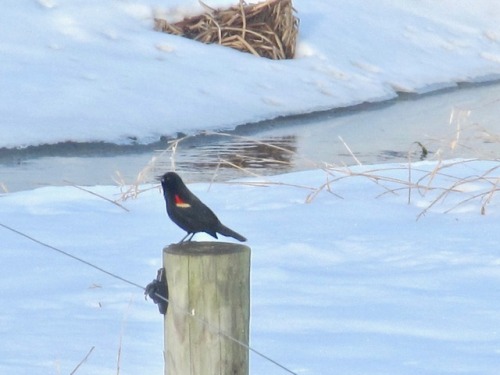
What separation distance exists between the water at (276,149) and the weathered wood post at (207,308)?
13.7 feet

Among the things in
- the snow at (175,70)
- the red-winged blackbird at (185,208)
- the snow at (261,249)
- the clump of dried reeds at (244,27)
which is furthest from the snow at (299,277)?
the clump of dried reeds at (244,27)

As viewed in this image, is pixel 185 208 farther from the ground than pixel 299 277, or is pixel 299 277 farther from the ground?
pixel 185 208

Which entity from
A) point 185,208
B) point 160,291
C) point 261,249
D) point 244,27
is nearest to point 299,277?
point 261,249

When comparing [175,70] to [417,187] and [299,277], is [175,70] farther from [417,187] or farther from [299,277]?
[299,277]

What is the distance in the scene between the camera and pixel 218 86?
1194 centimetres

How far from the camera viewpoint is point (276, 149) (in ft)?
32.1

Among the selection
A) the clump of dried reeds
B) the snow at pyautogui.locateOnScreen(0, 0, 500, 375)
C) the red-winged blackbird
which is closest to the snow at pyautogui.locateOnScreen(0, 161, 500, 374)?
the snow at pyautogui.locateOnScreen(0, 0, 500, 375)

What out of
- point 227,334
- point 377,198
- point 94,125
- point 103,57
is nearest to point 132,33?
point 103,57

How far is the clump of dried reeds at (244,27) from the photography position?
1363cm

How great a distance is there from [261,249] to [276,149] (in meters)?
4.78

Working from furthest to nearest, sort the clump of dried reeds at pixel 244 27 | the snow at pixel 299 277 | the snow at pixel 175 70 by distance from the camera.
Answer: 1. the clump of dried reeds at pixel 244 27
2. the snow at pixel 175 70
3. the snow at pixel 299 277

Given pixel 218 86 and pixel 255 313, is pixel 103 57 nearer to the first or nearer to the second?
pixel 218 86

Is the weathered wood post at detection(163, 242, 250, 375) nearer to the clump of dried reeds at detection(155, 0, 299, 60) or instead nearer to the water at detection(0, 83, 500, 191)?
the water at detection(0, 83, 500, 191)

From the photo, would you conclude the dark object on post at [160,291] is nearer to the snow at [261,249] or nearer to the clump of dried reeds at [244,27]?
the snow at [261,249]
